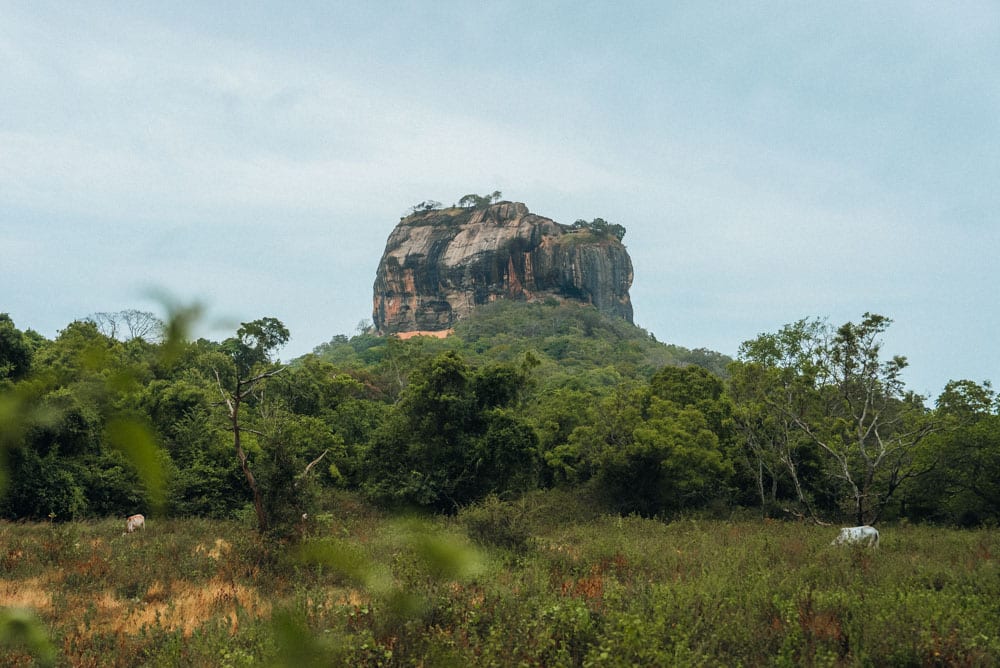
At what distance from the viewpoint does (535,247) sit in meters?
92.8

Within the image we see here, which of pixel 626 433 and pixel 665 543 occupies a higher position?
pixel 626 433

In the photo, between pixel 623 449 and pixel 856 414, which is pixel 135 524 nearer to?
pixel 623 449

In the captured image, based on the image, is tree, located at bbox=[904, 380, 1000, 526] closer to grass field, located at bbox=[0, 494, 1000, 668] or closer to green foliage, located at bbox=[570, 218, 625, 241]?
grass field, located at bbox=[0, 494, 1000, 668]

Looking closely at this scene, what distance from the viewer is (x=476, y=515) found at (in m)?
11.6

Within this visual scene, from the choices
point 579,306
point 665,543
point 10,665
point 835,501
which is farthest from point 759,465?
point 579,306

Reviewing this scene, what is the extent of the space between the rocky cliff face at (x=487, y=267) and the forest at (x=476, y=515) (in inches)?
2565

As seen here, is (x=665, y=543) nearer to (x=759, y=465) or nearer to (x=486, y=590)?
(x=486, y=590)

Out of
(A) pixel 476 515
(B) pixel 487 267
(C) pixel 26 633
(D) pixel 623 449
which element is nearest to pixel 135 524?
(A) pixel 476 515

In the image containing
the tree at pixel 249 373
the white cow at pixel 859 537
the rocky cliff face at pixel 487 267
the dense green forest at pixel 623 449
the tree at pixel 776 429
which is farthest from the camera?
the rocky cliff face at pixel 487 267

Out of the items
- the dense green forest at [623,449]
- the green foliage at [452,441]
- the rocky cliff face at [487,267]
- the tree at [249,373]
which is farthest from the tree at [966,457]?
the rocky cliff face at [487,267]

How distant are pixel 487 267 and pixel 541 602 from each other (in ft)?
278

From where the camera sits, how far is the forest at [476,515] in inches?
33.8

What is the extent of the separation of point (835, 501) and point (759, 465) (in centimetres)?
240

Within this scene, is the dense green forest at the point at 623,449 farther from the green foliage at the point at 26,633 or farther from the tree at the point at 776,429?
the green foliage at the point at 26,633
